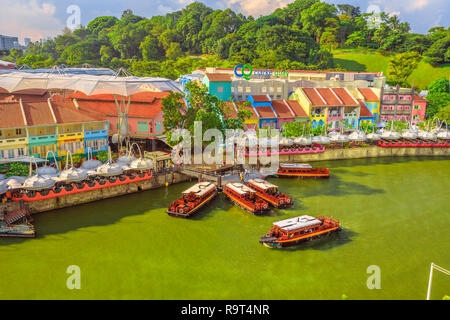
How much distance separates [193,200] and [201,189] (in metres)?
2.55

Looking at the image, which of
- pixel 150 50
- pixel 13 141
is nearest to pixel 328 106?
pixel 13 141

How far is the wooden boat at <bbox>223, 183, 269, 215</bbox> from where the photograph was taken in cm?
3640

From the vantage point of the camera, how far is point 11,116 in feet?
138

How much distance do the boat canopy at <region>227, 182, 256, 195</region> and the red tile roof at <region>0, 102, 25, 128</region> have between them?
79.8 ft

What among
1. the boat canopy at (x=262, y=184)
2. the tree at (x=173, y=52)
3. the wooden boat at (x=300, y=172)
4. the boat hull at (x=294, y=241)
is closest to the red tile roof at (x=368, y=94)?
the wooden boat at (x=300, y=172)

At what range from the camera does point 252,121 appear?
6488cm

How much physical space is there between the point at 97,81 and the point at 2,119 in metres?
11.8

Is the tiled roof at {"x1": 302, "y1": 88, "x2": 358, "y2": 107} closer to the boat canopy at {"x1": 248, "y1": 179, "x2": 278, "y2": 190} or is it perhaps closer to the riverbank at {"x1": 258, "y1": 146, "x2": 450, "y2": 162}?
the riverbank at {"x1": 258, "y1": 146, "x2": 450, "y2": 162}

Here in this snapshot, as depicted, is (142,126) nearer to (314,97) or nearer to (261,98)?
(261,98)

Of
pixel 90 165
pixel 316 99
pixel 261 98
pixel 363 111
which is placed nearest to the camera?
pixel 90 165

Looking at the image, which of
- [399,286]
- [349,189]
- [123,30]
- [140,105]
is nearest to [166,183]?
[140,105]

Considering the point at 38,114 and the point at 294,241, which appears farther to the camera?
the point at 38,114

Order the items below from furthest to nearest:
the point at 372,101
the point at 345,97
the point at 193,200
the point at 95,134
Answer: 1. the point at 372,101
2. the point at 345,97
3. the point at 95,134
4. the point at 193,200

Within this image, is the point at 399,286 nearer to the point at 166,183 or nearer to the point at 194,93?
the point at 166,183
